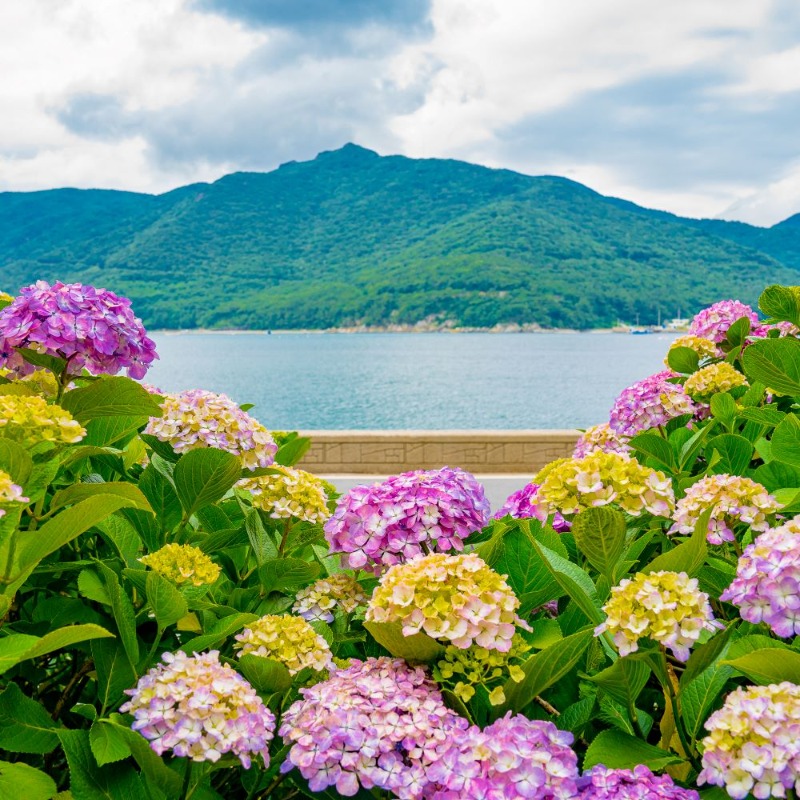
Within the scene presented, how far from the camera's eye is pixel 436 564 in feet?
3.52

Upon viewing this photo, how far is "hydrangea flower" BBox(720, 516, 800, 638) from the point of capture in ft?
3.16

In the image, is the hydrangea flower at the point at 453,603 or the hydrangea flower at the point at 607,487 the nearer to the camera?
the hydrangea flower at the point at 453,603

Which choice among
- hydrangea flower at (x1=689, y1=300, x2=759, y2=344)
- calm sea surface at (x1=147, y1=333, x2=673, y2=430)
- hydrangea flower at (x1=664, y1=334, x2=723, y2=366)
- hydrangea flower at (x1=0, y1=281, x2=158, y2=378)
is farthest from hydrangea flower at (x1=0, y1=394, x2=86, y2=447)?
calm sea surface at (x1=147, y1=333, x2=673, y2=430)

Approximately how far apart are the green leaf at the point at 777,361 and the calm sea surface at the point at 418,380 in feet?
51.5

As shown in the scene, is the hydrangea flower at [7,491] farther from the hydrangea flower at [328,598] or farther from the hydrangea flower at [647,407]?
the hydrangea flower at [647,407]

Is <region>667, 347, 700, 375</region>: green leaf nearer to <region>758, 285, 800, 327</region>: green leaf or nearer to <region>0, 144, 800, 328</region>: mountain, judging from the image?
<region>758, 285, 800, 327</region>: green leaf

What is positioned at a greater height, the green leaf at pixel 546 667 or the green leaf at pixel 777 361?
the green leaf at pixel 777 361

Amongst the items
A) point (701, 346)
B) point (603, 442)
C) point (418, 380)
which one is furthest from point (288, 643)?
point (418, 380)

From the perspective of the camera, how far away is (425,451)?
6.50 metres

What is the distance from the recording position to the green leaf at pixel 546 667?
1046mm

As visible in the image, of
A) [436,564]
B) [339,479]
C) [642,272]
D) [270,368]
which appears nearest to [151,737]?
[436,564]

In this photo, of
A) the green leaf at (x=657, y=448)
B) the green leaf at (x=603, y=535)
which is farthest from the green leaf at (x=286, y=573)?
the green leaf at (x=657, y=448)

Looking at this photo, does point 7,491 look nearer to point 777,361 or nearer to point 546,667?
point 546,667

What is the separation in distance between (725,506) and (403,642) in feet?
1.90
